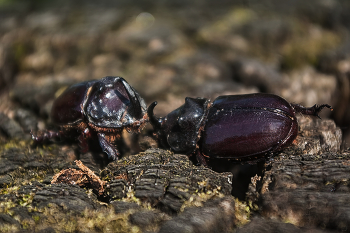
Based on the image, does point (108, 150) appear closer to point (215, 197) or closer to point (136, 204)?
point (136, 204)

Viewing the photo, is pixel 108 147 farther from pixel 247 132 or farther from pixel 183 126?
pixel 247 132

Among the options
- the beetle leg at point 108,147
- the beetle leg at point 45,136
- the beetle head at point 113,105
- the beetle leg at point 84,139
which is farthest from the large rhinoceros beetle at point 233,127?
the beetle leg at point 45,136

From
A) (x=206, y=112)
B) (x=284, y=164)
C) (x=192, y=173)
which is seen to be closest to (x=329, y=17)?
(x=206, y=112)

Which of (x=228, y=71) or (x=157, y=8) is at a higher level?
(x=157, y=8)

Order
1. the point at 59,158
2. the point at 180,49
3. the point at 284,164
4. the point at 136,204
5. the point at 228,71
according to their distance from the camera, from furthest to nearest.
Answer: the point at 180,49 < the point at 228,71 < the point at 59,158 < the point at 284,164 < the point at 136,204

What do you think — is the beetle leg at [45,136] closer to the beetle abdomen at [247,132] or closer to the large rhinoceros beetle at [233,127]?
the large rhinoceros beetle at [233,127]

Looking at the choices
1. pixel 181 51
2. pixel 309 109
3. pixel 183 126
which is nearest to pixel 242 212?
pixel 183 126

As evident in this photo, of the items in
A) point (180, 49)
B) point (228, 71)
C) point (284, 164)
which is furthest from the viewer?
point (180, 49)

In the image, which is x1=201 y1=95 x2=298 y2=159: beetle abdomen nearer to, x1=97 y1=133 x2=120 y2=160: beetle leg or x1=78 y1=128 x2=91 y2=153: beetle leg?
x1=97 y1=133 x2=120 y2=160: beetle leg
